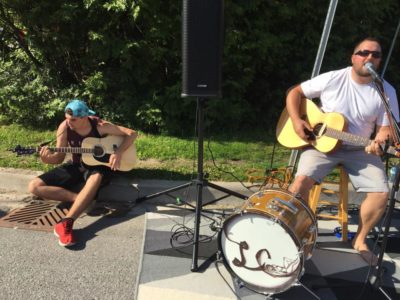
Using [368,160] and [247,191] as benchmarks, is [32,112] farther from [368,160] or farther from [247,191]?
[368,160]

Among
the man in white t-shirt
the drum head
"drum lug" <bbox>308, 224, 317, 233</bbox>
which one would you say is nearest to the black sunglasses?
the man in white t-shirt

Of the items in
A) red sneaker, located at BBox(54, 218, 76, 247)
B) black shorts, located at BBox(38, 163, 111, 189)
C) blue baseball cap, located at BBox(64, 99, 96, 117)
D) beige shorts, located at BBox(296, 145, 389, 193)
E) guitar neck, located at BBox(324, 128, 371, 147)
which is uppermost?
guitar neck, located at BBox(324, 128, 371, 147)

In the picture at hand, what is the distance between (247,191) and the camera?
4.43 meters

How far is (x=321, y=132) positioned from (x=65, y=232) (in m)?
2.34

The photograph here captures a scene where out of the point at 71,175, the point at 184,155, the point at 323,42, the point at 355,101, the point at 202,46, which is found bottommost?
the point at 184,155

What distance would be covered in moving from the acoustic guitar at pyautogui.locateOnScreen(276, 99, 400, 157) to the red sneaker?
2047 mm

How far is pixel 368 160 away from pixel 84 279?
2458mm

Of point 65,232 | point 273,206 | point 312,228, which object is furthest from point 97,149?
point 312,228

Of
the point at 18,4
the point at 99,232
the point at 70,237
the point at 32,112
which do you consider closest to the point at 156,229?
the point at 99,232

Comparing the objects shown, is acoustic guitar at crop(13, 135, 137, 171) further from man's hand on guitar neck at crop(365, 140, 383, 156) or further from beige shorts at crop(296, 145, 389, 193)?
man's hand on guitar neck at crop(365, 140, 383, 156)

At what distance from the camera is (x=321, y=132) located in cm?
353

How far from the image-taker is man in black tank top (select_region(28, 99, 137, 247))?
394cm

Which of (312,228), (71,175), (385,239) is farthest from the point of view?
(71,175)

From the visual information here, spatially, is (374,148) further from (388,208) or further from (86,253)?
(86,253)
